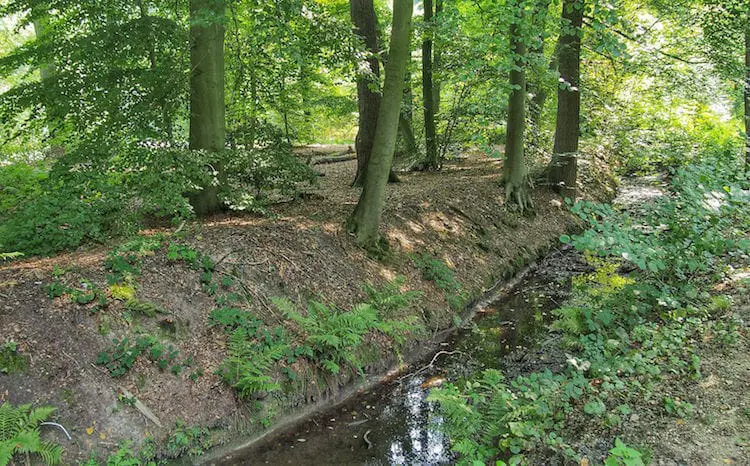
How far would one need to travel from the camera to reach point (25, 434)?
389 centimetres

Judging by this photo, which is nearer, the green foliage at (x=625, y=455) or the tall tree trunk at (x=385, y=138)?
the green foliage at (x=625, y=455)

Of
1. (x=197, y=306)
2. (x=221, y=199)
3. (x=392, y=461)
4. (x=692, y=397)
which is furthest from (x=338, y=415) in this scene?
(x=221, y=199)

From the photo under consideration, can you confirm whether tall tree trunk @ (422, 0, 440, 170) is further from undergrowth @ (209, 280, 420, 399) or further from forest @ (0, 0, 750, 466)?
undergrowth @ (209, 280, 420, 399)

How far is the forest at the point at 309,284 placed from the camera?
4.32 meters

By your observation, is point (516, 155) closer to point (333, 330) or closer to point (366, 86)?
point (366, 86)

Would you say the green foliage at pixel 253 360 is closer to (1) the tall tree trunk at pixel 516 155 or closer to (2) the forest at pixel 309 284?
(2) the forest at pixel 309 284

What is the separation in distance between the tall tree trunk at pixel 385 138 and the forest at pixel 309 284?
1.4 inches

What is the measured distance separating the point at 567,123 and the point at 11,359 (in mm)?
11467

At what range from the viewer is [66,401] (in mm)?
4383

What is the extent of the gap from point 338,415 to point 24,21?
6.38m

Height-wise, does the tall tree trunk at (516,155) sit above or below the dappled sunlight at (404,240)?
Answer: above

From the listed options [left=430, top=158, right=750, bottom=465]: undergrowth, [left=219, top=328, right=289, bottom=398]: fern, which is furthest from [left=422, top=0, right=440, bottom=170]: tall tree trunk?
[left=219, top=328, right=289, bottom=398]: fern

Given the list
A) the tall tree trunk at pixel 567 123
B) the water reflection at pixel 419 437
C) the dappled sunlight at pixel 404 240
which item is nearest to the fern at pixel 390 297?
the dappled sunlight at pixel 404 240

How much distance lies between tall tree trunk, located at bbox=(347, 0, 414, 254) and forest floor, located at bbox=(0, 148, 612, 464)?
0.33 meters
